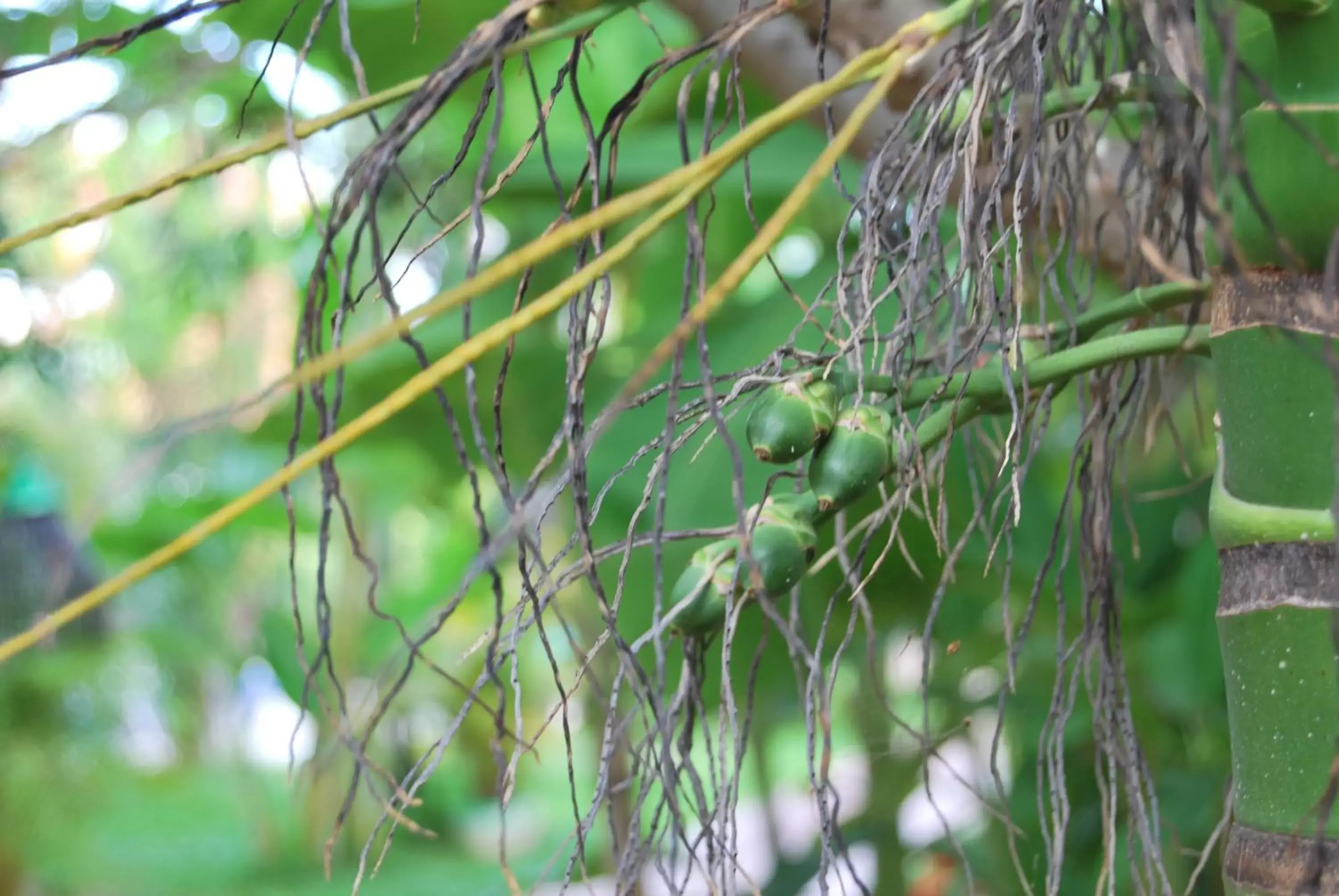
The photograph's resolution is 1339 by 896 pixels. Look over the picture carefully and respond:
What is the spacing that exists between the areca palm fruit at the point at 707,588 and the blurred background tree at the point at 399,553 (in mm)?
55

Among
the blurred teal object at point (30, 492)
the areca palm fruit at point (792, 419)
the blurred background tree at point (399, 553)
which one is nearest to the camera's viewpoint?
the areca palm fruit at point (792, 419)

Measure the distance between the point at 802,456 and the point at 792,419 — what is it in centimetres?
2

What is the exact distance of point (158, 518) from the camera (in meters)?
1.76

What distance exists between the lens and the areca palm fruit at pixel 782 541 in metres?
0.32

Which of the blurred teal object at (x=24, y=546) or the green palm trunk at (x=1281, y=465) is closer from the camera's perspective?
the green palm trunk at (x=1281, y=465)

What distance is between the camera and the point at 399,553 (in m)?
3.30

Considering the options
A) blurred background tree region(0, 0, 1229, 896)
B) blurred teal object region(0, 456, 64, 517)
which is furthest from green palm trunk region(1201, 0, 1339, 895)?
blurred teal object region(0, 456, 64, 517)

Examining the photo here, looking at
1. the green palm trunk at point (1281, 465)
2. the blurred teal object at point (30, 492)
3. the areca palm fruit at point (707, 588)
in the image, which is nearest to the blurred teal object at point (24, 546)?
the blurred teal object at point (30, 492)

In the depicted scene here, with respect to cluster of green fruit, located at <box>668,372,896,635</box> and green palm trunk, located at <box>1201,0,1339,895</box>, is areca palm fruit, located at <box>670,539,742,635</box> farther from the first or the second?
green palm trunk, located at <box>1201,0,1339,895</box>

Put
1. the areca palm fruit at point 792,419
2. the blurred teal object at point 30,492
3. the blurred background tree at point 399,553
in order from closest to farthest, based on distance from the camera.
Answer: the areca palm fruit at point 792,419 → the blurred background tree at point 399,553 → the blurred teal object at point 30,492

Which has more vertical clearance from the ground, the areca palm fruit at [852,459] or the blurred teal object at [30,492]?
the blurred teal object at [30,492]

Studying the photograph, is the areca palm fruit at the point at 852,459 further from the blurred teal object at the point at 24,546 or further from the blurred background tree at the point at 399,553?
the blurred teal object at the point at 24,546

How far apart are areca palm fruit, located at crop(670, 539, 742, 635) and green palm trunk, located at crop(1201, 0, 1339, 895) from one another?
146 millimetres

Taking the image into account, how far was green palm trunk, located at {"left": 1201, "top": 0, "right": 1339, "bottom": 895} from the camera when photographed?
0.32 metres
